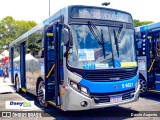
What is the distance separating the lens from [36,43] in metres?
8.37

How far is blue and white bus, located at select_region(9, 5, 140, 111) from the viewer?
5605 mm

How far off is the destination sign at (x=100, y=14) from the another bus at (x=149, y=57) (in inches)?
99.9

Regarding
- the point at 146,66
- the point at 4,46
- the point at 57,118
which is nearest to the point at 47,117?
the point at 57,118

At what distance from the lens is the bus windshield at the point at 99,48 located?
224 inches

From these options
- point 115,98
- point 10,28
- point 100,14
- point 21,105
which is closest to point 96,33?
point 100,14

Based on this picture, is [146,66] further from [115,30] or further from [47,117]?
[47,117]

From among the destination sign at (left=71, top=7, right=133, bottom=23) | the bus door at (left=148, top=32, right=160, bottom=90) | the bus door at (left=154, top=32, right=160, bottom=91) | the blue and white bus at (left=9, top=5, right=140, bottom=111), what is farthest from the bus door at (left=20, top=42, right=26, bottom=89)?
the bus door at (left=154, top=32, right=160, bottom=91)

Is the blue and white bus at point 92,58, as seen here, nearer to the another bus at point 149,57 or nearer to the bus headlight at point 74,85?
the bus headlight at point 74,85

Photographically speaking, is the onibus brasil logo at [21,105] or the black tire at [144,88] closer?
the onibus brasil logo at [21,105]

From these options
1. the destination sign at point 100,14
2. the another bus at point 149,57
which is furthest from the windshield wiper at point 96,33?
the another bus at point 149,57

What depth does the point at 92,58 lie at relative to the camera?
5.80 m

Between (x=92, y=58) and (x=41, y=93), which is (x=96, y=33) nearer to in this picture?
(x=92, y=58)

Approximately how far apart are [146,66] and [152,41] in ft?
3.44

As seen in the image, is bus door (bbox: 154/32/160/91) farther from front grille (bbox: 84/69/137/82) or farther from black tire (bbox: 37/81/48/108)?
black tire (bbox: 37/81/48/108)
